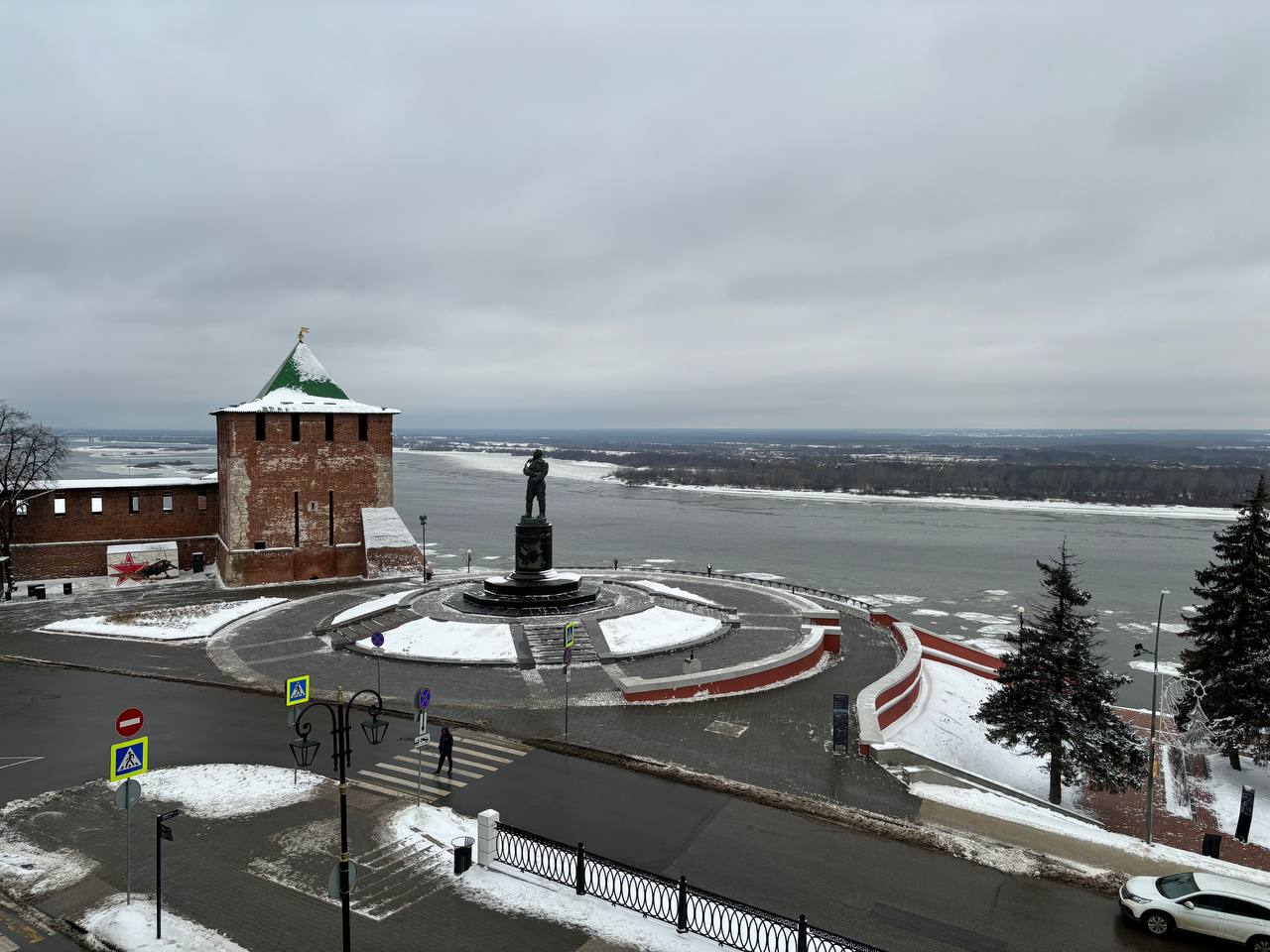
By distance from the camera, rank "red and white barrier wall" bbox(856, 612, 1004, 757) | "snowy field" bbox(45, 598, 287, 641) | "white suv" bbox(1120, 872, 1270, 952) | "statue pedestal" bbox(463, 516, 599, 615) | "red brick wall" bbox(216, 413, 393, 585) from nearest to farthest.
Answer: "white suv" bbox(1120, 872, 1270, 952), "red and white barrier wall" bbox(856, 612, 1004, 757), "snowy field" bbox(45, 598, 287, 641), "statue pedestal" bbox(463, 516, 599, 615), "red brick wall" bbox(216, 413, 393, 585)

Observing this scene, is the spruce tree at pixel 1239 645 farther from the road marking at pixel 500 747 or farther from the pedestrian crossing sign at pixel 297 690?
the pedestrian crossing sign at pixel 297 690

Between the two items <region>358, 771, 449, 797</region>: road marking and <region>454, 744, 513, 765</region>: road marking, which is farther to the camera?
<region>454, 744, 513, 765</region>: road marking

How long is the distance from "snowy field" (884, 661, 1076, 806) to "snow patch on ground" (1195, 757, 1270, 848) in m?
3.20

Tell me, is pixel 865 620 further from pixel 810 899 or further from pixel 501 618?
pixel 810 899

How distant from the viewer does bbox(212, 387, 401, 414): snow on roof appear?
33.4 metres

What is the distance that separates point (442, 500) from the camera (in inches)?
3548

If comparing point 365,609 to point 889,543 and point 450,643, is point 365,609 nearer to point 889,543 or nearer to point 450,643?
point 450,643

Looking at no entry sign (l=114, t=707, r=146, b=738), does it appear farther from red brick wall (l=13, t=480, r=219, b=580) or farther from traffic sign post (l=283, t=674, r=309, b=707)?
red brick wall (l=13, t=480, r=219, b=580)

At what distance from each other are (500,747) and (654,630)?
9.17 m

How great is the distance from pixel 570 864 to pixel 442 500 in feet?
271

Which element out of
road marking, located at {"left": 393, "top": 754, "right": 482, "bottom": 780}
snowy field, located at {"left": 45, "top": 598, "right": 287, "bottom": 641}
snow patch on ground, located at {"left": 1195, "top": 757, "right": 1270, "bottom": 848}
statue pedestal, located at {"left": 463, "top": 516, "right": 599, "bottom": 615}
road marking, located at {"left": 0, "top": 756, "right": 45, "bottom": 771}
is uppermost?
statue pedestal, located at {"left": 463, "top": 516, "right": 599, "bottom": 615}

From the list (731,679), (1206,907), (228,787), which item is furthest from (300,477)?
(1206,907)

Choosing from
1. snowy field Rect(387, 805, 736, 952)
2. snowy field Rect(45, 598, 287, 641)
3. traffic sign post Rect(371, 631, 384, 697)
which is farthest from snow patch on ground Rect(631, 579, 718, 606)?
snowy field Rect(387, 805, 736, 952)

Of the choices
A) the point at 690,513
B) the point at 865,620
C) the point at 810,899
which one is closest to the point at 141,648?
the point at 810,899
